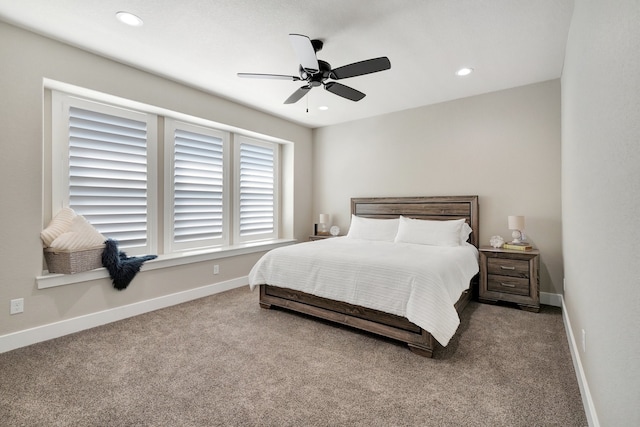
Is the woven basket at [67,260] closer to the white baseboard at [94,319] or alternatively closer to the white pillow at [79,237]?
the white pillow at [79,237]

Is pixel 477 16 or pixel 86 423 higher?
pixel 477 16

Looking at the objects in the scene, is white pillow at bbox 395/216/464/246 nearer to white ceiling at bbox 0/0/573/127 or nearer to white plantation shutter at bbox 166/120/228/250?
white ceiling at bbox 0/0/573/127

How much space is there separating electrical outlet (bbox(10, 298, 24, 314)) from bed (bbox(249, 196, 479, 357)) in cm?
199

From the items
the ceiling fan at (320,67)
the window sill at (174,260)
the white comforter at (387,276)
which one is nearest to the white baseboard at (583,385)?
the white comforter at (387,276)

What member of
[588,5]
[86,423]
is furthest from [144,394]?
[588,5]

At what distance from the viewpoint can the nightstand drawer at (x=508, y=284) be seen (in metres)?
3.36

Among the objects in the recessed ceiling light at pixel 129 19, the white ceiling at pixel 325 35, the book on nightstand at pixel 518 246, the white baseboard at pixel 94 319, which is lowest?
the white baseboard at pixel 94 319

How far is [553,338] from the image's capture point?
262cm

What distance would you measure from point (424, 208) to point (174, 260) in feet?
11.6

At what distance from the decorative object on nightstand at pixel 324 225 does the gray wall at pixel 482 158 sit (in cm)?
29

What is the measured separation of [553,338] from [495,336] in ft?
1.59

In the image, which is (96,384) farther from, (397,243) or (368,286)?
(397,243)

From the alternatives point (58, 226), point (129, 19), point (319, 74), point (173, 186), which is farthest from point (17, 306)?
point (319, 74)

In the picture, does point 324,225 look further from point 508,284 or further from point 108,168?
point 108,168
